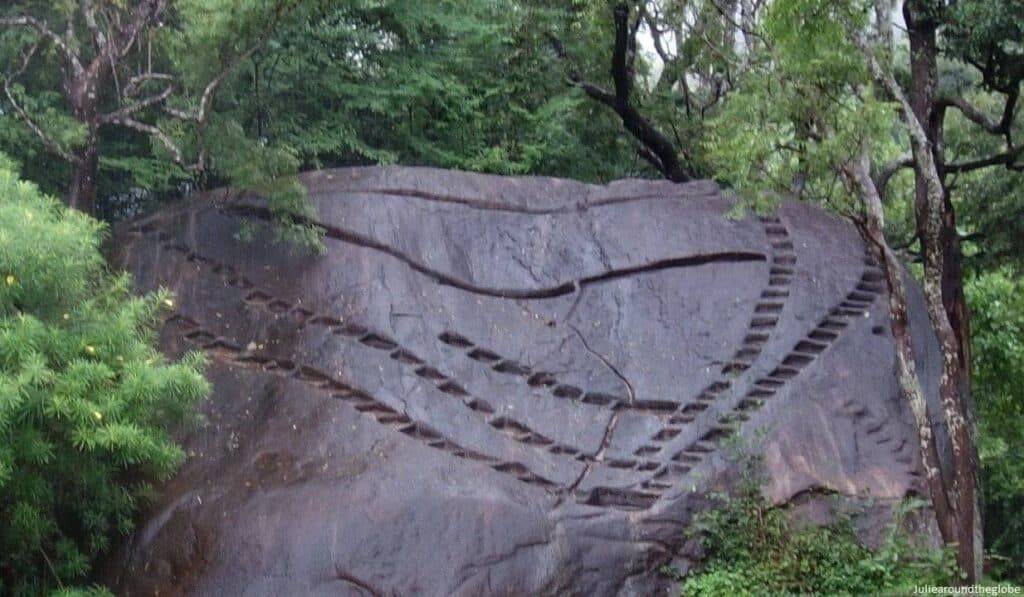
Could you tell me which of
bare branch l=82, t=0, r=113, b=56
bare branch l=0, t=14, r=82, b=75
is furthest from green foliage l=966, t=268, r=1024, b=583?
bare branch l=0, t=14, r=82, b=75

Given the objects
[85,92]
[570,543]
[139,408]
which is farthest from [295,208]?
[570,543]

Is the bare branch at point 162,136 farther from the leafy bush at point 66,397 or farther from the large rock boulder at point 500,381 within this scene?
the leafy bush at point 66,397

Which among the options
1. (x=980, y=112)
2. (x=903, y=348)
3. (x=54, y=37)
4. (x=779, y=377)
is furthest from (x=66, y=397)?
(x=980, y=112)

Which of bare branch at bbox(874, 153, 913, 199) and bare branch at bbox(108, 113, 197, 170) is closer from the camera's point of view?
bare branch at bbox(108, 113, 197, 170)

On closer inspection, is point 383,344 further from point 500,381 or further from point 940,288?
point 940,288

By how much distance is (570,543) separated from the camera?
651 cm

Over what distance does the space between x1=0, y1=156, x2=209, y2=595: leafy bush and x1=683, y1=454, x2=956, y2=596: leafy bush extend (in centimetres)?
314

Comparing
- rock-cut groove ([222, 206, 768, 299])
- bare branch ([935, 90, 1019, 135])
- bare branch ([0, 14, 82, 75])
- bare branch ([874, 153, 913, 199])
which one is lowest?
rock-cut groove ([222, 206, 768, 299])

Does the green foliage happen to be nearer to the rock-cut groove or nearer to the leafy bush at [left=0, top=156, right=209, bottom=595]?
the rock-cut groove

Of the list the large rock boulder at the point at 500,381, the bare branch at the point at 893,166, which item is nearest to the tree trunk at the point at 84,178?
the large rock boulder at the point at 500,381

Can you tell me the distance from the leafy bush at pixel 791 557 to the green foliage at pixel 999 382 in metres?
Result: 3.91

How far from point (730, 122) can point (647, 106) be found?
472 centimetres

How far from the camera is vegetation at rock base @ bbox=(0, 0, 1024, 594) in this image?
576cm

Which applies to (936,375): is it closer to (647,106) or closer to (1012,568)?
(1012,568)
